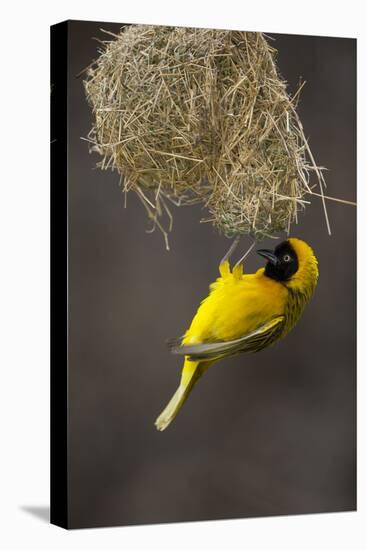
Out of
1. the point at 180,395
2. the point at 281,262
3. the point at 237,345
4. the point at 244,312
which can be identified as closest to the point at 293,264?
the point at 281,262

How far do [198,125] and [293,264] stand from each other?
92 cm

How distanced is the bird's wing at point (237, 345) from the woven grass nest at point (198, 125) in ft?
1.53

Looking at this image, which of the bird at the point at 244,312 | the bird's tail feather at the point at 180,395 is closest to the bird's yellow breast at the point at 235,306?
the bird at the point at 244,312

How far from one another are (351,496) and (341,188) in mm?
1611

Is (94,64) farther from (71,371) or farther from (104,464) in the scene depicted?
(104,464)

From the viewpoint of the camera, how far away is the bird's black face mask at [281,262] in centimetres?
633

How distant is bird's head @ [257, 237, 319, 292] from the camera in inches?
249

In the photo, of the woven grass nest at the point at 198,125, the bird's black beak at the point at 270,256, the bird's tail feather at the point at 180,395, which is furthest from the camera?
the bird's black beak at the point at 270,256

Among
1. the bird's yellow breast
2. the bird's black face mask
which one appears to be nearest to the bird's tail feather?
the bird's yellow breast

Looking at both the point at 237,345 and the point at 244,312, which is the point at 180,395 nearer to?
the point at 237,345

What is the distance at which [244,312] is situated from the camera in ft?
20.5

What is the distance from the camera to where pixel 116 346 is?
6035mm

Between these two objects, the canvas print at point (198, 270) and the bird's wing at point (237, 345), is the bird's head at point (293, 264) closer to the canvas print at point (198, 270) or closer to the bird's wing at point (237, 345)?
the canvas print at point (198, 270)

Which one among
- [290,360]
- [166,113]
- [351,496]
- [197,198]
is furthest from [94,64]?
[351,496]
